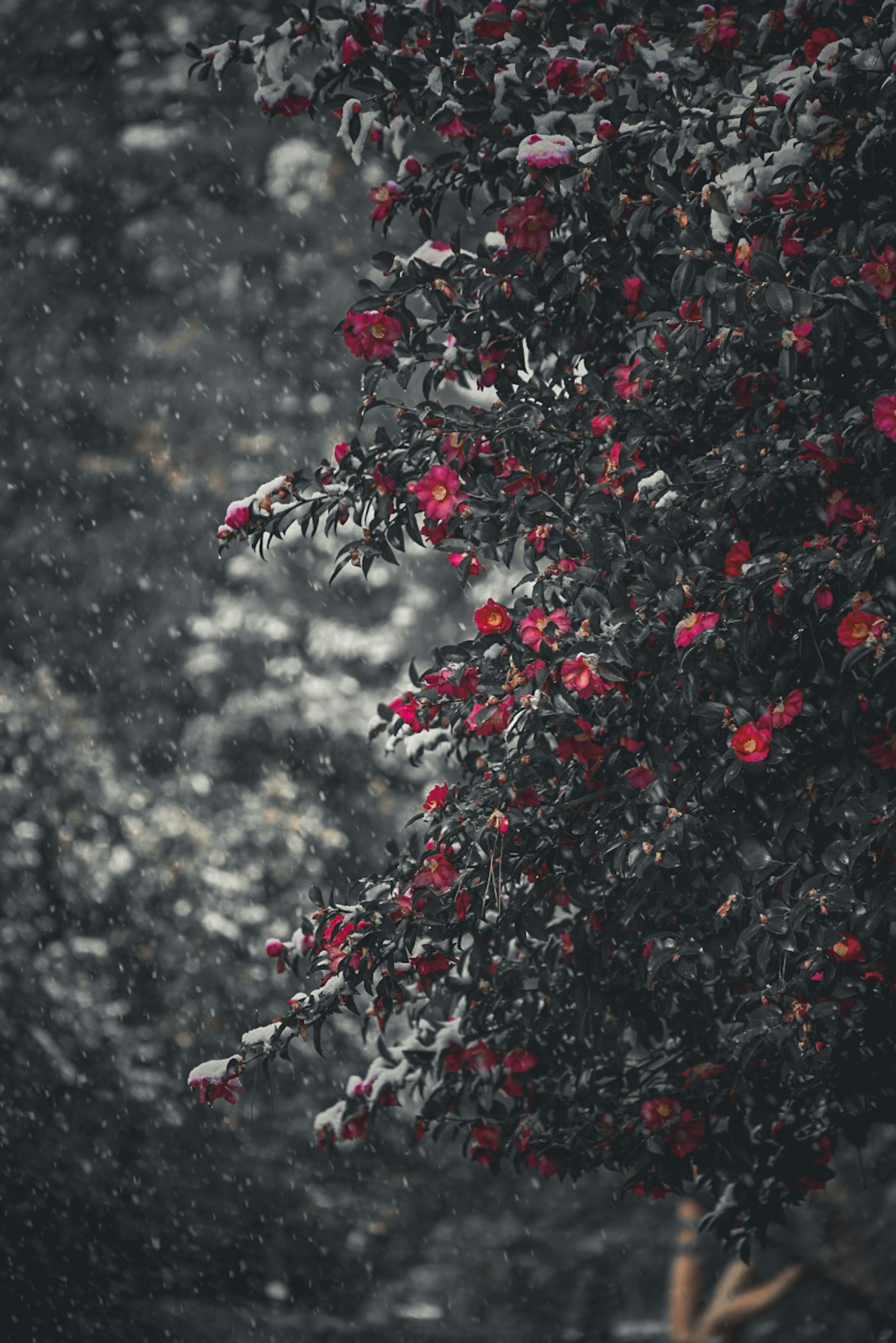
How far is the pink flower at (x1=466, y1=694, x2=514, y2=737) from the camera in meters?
1.55

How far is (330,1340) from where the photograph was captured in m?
4.82

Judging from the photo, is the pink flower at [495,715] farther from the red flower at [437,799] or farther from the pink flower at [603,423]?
the pink flower at [603,423]

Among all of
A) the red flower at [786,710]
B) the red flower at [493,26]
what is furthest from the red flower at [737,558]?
the red flower at [493,26]

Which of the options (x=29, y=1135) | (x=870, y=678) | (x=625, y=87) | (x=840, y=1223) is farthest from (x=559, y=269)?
(x=29, y=1135)

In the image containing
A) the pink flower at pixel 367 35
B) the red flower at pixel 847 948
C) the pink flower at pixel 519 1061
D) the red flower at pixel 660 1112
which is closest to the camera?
the red flower at pixel 847 948

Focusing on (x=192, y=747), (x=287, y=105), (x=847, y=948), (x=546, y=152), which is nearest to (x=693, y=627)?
(x=847, y=948)

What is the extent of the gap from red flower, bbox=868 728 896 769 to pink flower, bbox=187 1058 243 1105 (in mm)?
1046

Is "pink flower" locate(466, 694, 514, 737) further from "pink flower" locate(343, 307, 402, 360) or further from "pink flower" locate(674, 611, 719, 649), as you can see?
"pink flower" locate(343, 307, 402, 360)

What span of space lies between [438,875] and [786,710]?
58cm

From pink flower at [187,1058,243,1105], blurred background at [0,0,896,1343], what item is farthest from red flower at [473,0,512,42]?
blurred background at [0,0,896,1343]

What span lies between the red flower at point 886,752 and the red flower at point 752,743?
182 mm

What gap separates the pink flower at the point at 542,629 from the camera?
154cm

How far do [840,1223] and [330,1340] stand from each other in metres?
2.31

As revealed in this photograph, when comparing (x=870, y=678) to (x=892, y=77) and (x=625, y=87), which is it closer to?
(x=892, y=77)
